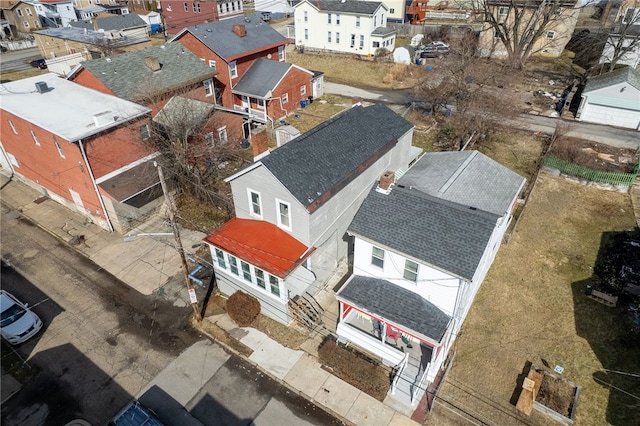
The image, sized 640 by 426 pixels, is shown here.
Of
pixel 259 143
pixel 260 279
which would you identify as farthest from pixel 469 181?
pixel 260 279

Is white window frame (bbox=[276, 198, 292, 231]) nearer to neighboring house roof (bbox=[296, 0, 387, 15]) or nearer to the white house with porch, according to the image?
the white house with porch

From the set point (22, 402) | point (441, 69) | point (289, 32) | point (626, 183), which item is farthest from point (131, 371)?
point (289, 32)

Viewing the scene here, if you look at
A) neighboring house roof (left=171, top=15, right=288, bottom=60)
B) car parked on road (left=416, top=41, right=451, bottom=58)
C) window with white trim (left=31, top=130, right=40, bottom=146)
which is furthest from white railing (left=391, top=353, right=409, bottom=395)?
car parked on road (left=416, top=41, right=451, bottom=58)

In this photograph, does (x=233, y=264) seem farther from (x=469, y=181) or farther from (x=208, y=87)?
(x=208, y=87)

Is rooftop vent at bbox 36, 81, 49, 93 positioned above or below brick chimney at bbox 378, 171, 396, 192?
above

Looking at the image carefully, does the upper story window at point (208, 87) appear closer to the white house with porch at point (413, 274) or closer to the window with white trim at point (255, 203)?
the window with white trim at point (255, 203)

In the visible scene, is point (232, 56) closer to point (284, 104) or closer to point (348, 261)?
point (284, 104)
